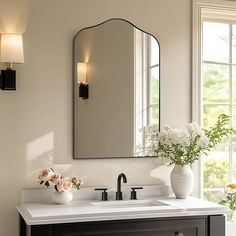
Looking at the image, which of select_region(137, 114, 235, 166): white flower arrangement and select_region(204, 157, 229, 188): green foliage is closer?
select_region(137, 114, 235, 166): white flower arrangement

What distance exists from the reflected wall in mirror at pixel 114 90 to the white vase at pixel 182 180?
10.0 inches

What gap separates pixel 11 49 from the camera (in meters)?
3.44

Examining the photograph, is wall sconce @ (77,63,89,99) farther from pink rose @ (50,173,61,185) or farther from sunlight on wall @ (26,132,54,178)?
pink rose @ (50,173,61,185)

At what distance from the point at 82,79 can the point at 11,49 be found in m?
0.52

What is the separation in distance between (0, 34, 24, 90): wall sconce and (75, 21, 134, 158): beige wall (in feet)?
1.35

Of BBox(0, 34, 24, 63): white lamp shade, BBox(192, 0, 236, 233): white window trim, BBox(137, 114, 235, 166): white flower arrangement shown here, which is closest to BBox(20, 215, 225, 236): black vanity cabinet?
BBox(137, 114, 235, 166): white flower arrangement

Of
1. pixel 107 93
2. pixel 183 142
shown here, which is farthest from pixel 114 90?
pixel 183 142

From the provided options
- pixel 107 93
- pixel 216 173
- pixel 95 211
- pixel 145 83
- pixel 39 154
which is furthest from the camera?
pixel 216 173

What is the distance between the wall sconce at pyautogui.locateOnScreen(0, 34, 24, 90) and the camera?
3432 millimetres

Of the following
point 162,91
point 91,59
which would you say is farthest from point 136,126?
point 91,59

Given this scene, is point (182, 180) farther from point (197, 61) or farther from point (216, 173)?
point (197, 61)

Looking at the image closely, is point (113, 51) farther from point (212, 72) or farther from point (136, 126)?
point (212, 72)

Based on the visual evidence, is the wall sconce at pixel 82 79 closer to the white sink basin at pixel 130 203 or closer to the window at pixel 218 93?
the white sink basin at pixel 130 203

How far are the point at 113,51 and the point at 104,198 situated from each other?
1.00 meters
